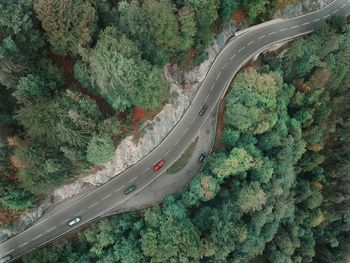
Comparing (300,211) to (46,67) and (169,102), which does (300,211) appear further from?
(46,67)

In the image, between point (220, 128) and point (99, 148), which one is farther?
point (220, 128)

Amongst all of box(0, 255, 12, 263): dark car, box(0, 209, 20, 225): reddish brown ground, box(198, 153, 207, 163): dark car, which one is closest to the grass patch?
box(198, 153, 207, 163): dark car

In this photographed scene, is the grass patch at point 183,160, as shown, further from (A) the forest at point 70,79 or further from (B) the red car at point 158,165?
(A) the forest at point 70,79

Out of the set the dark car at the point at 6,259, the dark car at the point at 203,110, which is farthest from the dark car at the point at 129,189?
the dark car at the point at 6,259

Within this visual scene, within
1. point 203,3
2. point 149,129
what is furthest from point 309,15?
point 149,129

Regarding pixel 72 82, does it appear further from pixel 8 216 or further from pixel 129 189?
pixel 8 216

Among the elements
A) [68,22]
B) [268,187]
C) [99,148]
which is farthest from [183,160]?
[68,22]
